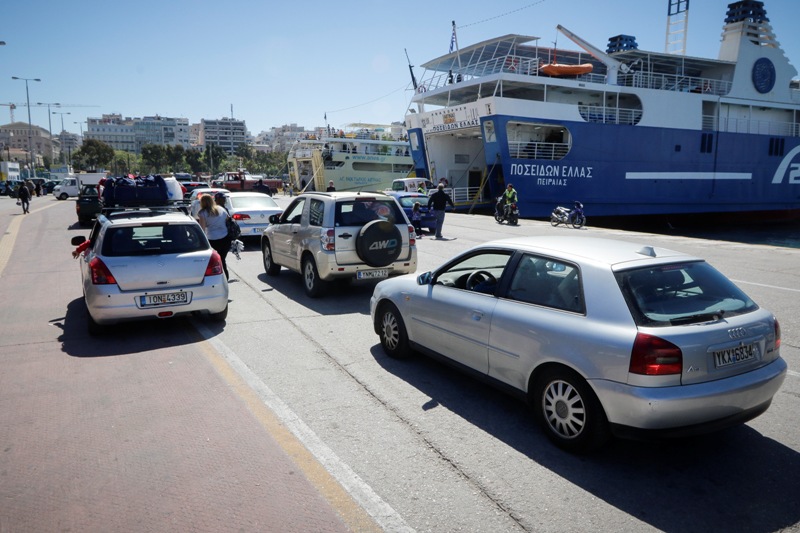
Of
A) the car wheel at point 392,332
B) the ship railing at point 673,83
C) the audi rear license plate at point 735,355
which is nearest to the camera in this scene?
the audi rear license plate at point 735,355

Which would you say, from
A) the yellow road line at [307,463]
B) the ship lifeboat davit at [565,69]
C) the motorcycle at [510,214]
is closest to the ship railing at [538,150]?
the ship lifeboat davit at [565,69]

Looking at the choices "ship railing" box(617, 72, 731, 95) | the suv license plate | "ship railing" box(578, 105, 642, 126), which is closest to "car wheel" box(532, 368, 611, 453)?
the suv license plate

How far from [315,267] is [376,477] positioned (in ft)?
17.2

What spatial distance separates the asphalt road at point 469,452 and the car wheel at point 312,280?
1.49 m

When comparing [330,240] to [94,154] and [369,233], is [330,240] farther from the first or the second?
[94,154]

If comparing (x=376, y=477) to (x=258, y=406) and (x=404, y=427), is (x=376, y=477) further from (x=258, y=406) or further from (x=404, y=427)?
(x=258, y=406)

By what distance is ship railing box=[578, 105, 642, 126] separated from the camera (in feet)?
84.9

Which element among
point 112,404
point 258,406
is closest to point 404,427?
point 258,406

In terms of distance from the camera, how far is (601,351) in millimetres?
3369

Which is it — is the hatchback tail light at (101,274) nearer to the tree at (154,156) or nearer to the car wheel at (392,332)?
the car wheel at (392,332)

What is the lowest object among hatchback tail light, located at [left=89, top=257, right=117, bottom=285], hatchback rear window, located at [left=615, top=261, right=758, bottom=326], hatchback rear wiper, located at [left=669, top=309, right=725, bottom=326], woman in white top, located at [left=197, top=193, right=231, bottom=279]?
hatchback tail light, located at [left=89, top=257, right=117, bottom=285]

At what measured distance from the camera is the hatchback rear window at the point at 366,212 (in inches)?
323

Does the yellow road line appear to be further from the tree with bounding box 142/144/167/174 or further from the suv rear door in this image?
the tree with bounding box 142/144/167/174

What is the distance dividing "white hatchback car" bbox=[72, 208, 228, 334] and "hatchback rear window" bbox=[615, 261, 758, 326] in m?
4.88
